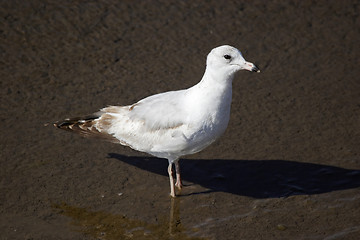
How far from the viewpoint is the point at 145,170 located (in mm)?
6496

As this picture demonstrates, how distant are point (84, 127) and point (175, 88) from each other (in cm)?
163

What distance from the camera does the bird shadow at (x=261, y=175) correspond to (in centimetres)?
621

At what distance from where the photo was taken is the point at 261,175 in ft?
21.1

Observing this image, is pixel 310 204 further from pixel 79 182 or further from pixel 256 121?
pixel 79 182

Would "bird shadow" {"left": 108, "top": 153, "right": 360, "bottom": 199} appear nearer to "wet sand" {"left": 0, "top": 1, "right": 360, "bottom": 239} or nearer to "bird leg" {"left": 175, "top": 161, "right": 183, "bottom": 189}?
"wet sand" {"left": 0, "top": 1, "right": 360, "bottom": 239}

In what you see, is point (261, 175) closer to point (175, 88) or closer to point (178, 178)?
point (178, 178)

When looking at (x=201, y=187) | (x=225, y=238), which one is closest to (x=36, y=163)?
(x=201, y=187)

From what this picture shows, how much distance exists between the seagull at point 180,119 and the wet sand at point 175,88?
40 centimetres

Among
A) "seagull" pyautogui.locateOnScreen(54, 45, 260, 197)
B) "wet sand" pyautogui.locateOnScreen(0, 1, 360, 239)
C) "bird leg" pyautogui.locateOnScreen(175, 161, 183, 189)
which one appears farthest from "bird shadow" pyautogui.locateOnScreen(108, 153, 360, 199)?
"seagull" pyautogui.locateOnScreen(54, 45, 260, 197)

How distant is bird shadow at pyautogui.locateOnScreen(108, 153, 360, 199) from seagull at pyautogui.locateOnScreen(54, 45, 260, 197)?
0.30 m

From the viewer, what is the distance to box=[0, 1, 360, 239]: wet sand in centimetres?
581

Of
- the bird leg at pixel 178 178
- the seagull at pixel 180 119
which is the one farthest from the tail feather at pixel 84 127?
the bird leg at pixel 178 178

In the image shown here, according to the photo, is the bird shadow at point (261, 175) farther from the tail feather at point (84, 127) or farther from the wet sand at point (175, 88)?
the tail feather at point (84, 127)

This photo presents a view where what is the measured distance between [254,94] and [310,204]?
205 cm
